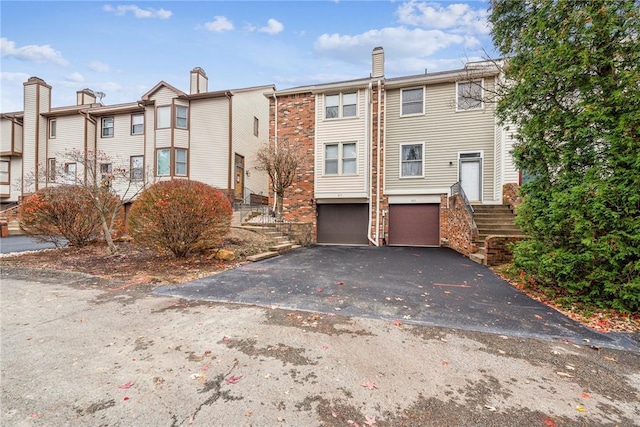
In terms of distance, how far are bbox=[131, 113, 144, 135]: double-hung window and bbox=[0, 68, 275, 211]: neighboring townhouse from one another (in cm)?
6

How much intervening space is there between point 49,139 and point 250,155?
14.0 m

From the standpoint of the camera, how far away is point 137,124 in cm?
1670

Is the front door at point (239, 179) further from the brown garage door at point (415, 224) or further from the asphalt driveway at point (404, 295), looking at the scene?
the asphalt driveway at point (404, 295)

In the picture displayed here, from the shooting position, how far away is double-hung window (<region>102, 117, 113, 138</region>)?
1725cm

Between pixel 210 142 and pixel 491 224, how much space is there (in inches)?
557

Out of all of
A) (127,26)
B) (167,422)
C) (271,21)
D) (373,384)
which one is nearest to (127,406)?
(167,422)

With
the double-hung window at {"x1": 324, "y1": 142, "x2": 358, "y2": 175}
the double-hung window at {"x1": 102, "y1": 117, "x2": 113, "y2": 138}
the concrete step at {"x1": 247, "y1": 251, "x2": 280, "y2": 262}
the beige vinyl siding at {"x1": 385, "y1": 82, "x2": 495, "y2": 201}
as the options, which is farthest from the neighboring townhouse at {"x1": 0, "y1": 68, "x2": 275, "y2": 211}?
the beige vinyl siding at {"x1": 385, "y1": 82, "x2": 495, "y2": 201}

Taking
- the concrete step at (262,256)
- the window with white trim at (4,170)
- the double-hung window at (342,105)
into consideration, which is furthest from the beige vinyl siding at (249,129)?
the window with white trim at (4,170)

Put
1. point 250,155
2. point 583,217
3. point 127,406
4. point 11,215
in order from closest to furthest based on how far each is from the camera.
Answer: point 127,406 < point 583,217 < point 11,215 < point 250,155

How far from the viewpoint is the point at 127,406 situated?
1.91 meters

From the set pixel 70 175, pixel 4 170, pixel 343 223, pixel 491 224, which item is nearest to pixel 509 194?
pixel 491 224

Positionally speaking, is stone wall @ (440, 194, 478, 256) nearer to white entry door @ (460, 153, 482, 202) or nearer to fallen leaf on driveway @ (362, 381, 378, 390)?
white entry door @ (460, 153, 482, 202)

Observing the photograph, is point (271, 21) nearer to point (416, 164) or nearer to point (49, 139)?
point (416, 164)

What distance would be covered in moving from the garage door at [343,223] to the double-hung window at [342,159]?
158 cm
